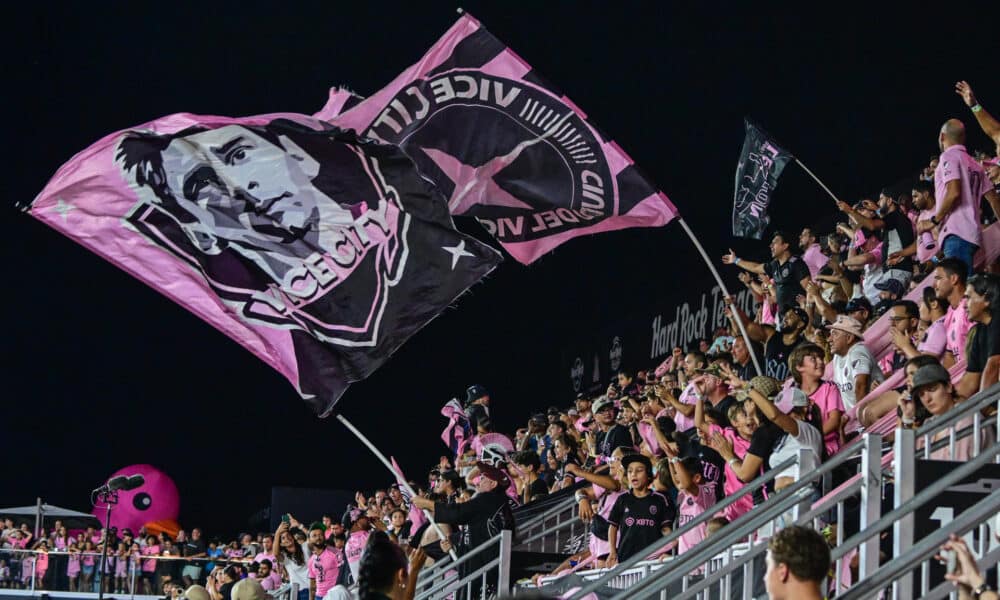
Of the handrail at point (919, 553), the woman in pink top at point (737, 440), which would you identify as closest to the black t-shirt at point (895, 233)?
the woman in pink top at point (737, 440)

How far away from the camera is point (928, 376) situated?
6.15m

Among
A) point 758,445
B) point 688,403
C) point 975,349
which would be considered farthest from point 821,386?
point 688,403

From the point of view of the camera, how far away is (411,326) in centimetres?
924

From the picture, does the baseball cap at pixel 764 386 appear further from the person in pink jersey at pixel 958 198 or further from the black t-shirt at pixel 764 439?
the person in pink jersey at pixel 958 198

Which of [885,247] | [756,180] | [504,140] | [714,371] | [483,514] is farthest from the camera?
[756,180]

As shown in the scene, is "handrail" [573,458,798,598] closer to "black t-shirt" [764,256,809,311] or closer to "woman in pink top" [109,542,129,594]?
"black t-shirt" [764,256,809,311]

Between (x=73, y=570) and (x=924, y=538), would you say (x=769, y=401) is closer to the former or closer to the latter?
(x=924, y=538)

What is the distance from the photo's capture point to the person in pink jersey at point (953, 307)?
749 cm

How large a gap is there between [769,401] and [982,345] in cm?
113

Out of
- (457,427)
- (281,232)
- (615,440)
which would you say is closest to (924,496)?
(281,232)

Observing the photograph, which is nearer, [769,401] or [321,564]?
[769,401]

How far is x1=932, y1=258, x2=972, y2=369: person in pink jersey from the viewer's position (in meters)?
7.49

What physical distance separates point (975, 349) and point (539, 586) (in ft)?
12.4

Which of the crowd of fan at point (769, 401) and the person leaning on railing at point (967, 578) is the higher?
the crowd of fan at point (769, 401)
